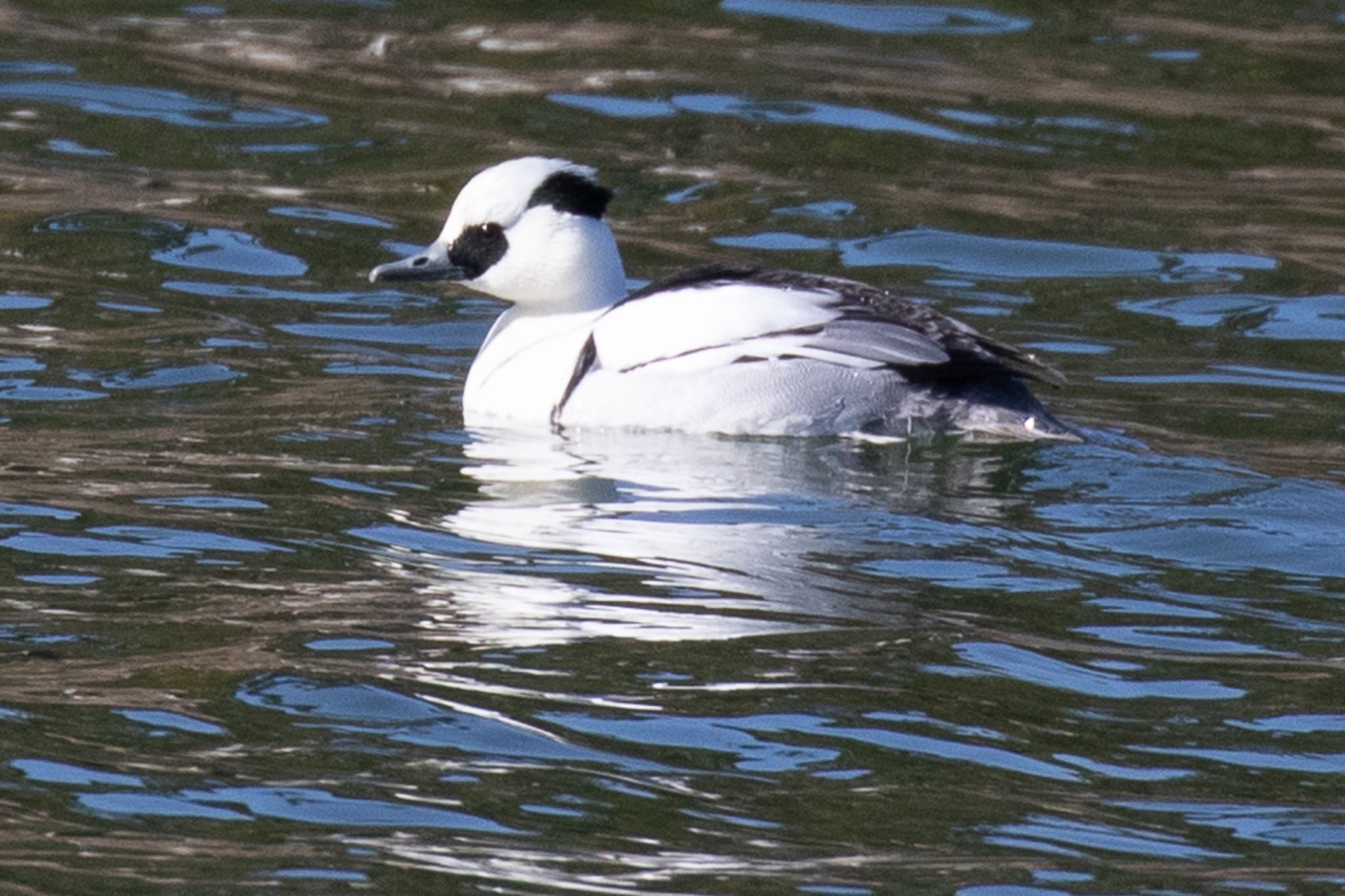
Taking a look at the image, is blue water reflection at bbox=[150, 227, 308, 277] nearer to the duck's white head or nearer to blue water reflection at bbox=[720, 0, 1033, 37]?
the duck's white head

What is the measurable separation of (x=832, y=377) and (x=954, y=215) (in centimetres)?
364

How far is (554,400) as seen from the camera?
26.0 feet

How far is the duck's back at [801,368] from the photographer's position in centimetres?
747

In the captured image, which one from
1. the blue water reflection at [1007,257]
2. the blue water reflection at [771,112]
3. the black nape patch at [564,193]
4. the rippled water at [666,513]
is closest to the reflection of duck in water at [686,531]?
the rippled water at [666,513]

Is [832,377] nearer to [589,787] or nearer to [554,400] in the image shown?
[554,400]

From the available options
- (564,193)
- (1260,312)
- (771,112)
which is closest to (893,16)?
(771,112)

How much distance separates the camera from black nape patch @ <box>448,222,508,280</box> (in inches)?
328

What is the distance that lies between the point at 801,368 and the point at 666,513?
3.49 ft

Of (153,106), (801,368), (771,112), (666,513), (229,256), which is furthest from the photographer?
(771,112)

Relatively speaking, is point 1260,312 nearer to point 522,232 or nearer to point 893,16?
point 522,232

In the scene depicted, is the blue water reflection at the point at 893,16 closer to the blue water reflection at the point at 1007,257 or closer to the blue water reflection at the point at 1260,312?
the blue water reflection at the point at 1007,257

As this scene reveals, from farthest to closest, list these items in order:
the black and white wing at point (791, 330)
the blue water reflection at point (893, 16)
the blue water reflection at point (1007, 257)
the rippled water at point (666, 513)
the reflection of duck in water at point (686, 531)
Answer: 1. the blue water reflection at point (893, 16)
2. the blue water reflection at point (1007, 257)
3. the black and white wing at point (791, 330)
4. the reflection of duck in water at point (686, 531)
5. the rippled water at point (666, 513)

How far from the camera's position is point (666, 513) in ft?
22.0

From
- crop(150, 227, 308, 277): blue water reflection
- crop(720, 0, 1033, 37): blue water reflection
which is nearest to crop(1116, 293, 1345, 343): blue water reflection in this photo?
crop(150, 227, 308, 277): blue water reflection
